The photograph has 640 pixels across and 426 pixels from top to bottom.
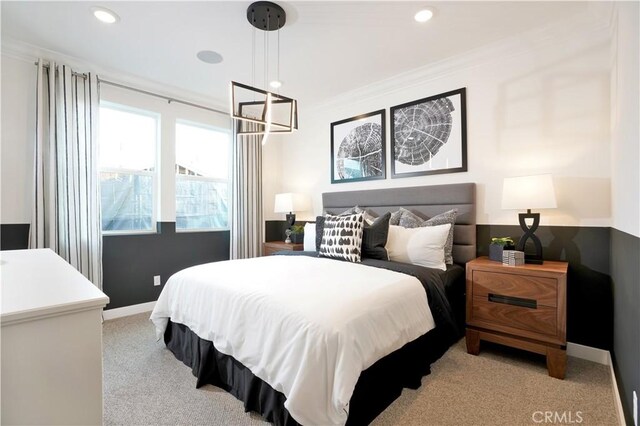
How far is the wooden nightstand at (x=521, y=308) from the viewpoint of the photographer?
1.99 meters

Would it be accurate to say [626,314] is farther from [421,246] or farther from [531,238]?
[421,246]

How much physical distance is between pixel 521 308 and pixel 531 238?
0.64m

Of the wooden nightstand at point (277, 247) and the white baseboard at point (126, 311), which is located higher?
the wooden nightstand at point (277, 247)

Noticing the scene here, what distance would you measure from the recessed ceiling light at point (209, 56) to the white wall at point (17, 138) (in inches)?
62.4

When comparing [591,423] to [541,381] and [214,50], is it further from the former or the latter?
[214,50]

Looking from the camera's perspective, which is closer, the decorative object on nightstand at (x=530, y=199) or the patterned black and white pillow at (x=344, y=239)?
the decorative object on nightstand at (x=530, y=199)

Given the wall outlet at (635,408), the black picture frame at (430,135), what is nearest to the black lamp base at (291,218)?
the black picture frame at (430,135)

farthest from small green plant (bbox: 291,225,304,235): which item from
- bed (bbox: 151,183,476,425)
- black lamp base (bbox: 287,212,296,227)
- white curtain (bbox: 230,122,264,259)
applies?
bed (bbox: 151,183,476,425)

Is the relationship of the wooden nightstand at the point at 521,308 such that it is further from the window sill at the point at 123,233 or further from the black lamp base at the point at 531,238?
the window sill at the point at 123,233

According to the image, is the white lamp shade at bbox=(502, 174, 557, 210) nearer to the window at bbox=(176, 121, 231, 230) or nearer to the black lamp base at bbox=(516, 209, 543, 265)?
the black lamp base at bbox=(516, 209, 543, 265)

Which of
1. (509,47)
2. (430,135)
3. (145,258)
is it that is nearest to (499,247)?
(430,135)

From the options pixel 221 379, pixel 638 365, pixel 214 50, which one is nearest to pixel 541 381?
pixel 638 365

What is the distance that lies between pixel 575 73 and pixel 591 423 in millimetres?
2450

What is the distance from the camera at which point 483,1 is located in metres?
2.13
